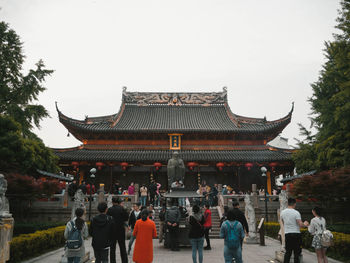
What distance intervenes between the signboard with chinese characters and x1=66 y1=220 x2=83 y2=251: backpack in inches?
844

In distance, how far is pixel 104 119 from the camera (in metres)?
29.7

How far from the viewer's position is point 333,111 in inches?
619

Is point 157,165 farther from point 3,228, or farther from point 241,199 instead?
point 3,228

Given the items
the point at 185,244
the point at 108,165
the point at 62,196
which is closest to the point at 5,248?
the point at 185,244

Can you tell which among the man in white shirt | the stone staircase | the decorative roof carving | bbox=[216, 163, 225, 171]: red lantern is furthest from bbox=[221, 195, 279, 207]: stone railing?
the decorative roof carving

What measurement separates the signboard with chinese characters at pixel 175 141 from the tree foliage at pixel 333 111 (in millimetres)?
11136

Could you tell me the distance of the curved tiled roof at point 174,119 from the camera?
27.1m

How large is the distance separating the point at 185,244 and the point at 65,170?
19.9m

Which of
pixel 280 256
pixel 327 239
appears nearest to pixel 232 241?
pixel 327 239

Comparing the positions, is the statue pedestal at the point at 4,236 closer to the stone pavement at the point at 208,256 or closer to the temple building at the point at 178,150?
the stone pavement at the point at 208,256

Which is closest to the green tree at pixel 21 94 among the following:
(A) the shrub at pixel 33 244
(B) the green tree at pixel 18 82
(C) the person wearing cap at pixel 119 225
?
(B) the green tree at pixel 18 82

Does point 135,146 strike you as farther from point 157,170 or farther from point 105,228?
point 105,228

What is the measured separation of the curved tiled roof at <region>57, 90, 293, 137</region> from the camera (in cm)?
2712

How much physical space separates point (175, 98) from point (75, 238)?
28656 mm
